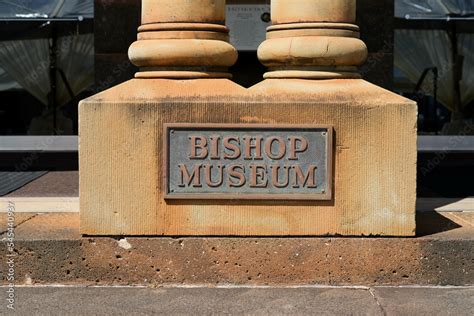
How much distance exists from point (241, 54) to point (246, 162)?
5939 millimetres

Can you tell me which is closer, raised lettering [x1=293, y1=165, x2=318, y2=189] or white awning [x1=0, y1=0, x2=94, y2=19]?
raised lettering [x1=293, y1=165, x2=318, y2=189]

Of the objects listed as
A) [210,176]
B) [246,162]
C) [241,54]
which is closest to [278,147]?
[246,162]

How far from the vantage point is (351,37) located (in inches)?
218

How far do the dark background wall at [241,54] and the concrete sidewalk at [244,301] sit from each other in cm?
604

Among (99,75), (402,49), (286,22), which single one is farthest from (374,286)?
(402,49)

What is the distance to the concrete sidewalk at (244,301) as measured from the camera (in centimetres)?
461

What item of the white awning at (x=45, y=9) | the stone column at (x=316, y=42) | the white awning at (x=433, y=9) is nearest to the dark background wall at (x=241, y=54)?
the white awning at (x=433, y=9)

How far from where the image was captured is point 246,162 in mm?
5277

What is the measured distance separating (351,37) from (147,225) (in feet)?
6.68

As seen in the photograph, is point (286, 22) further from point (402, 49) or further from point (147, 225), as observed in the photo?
point (402, 49)

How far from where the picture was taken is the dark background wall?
10.8 meters

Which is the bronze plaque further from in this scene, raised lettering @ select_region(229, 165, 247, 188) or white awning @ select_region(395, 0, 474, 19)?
white awning @ select_region(395, 0, 474, 19)

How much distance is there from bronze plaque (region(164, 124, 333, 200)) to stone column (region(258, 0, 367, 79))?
547 millimetres

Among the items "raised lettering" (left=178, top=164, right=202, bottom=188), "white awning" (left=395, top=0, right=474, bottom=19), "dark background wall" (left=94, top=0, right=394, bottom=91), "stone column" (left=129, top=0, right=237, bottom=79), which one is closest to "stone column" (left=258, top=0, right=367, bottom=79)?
"stone column" (left=129, top=0, right=237, bottom=79)
